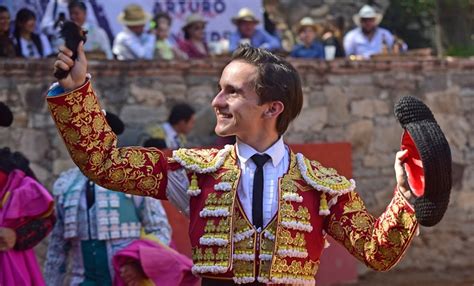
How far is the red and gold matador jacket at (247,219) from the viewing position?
3.66 metres

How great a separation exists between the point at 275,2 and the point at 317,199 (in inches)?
444

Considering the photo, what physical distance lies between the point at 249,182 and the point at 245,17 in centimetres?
724

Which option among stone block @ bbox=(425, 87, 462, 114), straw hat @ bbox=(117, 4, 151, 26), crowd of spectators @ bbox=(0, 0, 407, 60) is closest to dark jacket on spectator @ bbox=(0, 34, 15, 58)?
crowd of spectators @ bbox=(0, 0, 407, 60)

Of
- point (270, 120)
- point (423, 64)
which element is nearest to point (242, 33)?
point (423, 64)

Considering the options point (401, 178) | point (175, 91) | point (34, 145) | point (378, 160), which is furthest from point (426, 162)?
point (378, 160)

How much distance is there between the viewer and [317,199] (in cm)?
389

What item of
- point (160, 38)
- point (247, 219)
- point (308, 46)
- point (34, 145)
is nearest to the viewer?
point (247, 219)

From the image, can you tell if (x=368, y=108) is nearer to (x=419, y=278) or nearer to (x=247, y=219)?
(x=419, y=278)

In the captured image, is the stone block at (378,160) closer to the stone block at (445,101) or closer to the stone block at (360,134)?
the stone block at (360,134)

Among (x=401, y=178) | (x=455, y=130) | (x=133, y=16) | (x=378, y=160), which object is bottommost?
(x=378, y=160)

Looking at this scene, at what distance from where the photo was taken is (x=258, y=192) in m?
3.83

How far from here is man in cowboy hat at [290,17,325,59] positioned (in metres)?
11.2

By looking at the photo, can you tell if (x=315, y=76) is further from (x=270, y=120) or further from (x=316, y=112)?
(x=270, y=120)

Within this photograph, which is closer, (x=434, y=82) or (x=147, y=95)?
(x=147, y=95)
